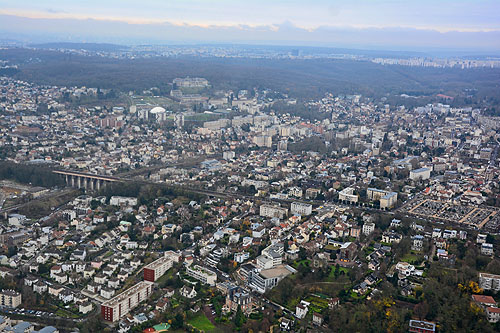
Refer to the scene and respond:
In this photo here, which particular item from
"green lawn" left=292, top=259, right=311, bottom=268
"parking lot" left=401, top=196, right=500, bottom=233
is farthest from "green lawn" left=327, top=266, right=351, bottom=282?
"parking lot" left=401, top=196, right=500, bottom=233

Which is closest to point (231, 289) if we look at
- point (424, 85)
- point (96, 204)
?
point (96, 204)

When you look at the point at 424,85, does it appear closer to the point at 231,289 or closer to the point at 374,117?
the point at 374,117

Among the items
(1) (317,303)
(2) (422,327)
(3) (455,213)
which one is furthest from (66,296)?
(3) (455,213)

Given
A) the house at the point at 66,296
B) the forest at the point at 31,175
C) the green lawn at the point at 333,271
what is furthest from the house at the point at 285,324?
the forest at the point at 31,175

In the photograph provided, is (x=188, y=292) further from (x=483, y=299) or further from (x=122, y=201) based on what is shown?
(x=122, y=201)

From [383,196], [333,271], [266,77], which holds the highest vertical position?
[266,77]

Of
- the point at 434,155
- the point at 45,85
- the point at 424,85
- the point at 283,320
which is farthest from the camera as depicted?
the point at 424,85
